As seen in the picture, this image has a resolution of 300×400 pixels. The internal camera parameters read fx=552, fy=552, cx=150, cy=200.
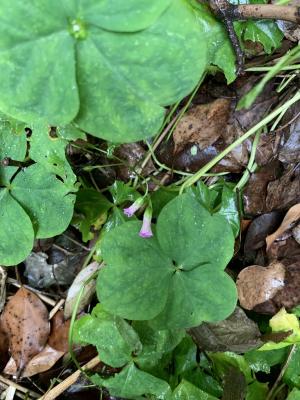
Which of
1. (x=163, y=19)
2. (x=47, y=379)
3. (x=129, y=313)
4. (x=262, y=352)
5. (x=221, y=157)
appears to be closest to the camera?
(x=163, y=19)

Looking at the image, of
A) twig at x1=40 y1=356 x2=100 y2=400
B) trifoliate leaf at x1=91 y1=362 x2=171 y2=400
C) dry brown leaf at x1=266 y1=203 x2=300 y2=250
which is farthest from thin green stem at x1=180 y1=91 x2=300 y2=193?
twig at x1=40 y1=356 x2=100 y2=400

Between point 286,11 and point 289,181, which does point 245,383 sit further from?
point 286,11

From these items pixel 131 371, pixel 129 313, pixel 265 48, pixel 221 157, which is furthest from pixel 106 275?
pixel 265 48

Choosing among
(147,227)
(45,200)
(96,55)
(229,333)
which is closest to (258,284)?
(229,333)

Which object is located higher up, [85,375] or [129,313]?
[129,313]

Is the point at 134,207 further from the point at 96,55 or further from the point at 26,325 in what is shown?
the point at 26,325

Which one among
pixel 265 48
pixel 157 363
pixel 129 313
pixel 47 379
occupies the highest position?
pixel 265 48

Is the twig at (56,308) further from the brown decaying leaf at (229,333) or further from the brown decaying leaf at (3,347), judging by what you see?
the brown decaying leaf at (229,333)
